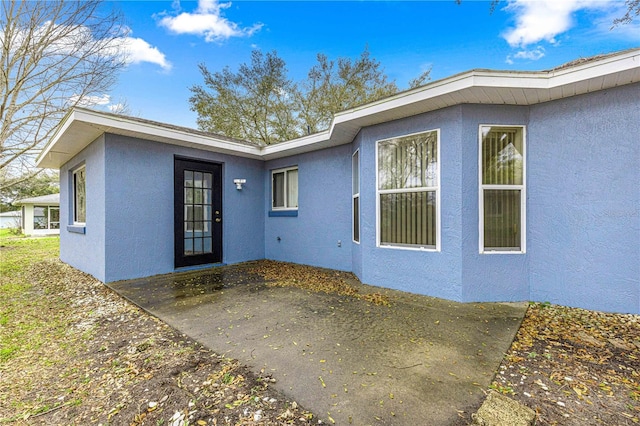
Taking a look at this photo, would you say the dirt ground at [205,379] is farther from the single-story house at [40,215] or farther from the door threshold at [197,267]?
the single-story house at [40,215]

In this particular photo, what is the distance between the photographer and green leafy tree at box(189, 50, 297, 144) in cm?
1264

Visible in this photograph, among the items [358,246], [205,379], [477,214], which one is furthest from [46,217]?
[477,214]

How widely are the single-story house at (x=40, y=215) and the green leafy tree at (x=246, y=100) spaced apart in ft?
42.9

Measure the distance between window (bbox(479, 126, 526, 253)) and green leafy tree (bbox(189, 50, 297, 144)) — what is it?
33.9 ft

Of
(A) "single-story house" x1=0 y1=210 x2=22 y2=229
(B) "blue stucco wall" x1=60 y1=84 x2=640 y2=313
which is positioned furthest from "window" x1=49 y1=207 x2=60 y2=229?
(B) "blue stucco wall" x1=60 y1=84 x2=640 y2=313

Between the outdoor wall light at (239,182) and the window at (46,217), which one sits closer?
the outdoor wall light at (239,182)

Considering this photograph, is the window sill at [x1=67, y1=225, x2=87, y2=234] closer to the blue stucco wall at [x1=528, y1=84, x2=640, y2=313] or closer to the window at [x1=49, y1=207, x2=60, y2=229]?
the blue stucco wall at [x1=528, y1=84, x2=640, y2=313]

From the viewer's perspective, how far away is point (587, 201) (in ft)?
11.1

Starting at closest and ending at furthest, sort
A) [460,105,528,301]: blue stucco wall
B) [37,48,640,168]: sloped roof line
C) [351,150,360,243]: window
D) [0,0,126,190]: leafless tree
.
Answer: [37,48,640,168]: sloped roof line, [460,105,528,301]: blue stucco wall, [351,150,360,243]: window, [0,0,126,190]: leafless tree

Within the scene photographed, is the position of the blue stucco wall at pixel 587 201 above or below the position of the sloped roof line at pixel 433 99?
below

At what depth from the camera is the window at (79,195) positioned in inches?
Answer: 251

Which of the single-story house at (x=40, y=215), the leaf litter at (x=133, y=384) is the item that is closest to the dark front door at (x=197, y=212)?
the leaf litter at (x=133, y=384)

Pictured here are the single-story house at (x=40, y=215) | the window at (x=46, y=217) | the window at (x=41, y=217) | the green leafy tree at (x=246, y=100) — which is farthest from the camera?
the window at (x=46, y=217)

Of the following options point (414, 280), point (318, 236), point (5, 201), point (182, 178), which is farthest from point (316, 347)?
point (5, 201)
